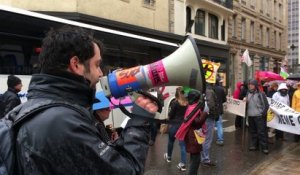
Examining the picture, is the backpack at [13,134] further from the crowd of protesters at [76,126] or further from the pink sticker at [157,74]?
the pink sticker at [157,74]

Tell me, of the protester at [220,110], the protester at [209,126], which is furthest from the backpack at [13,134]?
the protester at [220,110]

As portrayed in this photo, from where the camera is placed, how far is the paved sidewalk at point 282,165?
7926mm

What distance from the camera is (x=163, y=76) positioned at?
2355mm

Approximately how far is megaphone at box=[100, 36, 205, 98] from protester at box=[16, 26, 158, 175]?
0.24 meters

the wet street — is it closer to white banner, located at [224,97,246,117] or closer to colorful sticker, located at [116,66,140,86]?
white banner, located at [224,97,246,117]

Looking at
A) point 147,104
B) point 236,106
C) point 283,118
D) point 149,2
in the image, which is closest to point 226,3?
point 149,2

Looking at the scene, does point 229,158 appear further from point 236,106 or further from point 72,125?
point 72,125

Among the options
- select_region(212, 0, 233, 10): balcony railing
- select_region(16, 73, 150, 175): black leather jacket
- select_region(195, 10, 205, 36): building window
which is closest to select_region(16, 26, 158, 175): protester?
select_region(16, 73, 150, 175): black leather jacket

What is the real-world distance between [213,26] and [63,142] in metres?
31.0

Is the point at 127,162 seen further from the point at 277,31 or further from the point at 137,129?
the point at 277,31

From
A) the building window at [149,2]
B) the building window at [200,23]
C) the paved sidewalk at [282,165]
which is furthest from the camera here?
the building window at [200,23]

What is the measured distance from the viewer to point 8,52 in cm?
891

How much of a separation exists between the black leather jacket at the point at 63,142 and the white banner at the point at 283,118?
31.8 feet

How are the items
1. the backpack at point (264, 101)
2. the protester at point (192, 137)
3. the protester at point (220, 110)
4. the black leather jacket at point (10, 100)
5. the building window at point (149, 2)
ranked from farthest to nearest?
the building window at point (149, 2) < the protester at point (220, 110) < the backpack at point (264, 101) < the protester at point (192, 137) < the black leather jacket at point (10, 100)
